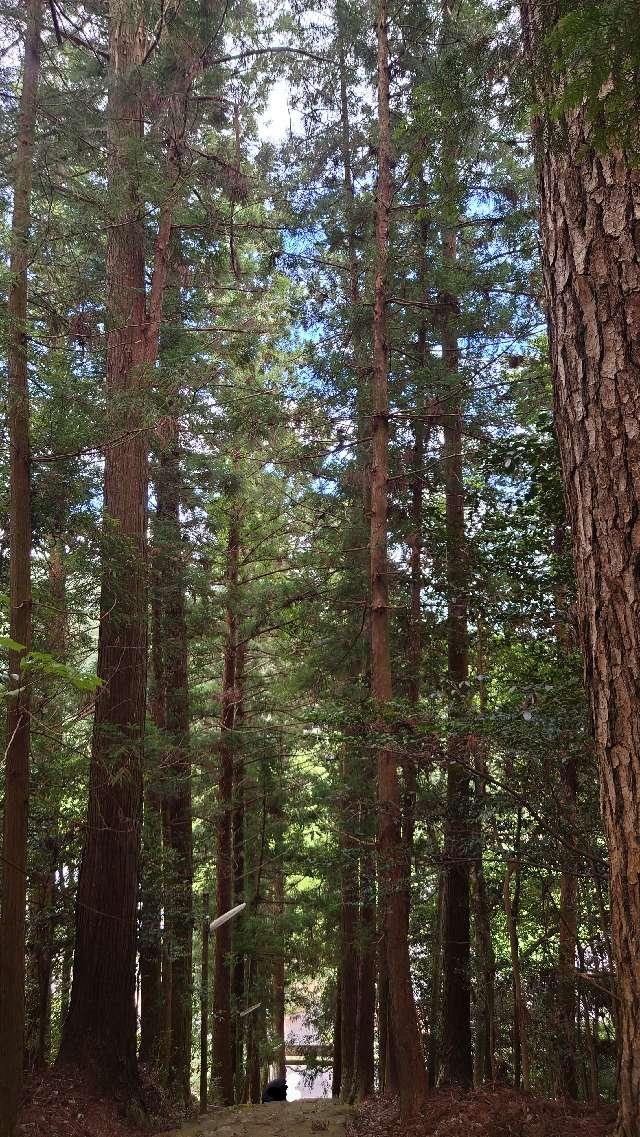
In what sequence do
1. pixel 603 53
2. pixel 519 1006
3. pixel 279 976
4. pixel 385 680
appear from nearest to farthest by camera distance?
pixel 603 53 < pixel 519 1006 < pixel 385 680 < pixel 279 976

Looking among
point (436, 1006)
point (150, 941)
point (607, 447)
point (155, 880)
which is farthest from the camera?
point (436, 1006)

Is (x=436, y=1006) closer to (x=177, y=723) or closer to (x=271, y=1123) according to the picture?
(x=271, y=1123)

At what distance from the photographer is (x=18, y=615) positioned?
18.6 feet

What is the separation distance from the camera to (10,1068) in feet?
17.2

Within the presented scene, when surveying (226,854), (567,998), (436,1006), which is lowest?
(436,1006)

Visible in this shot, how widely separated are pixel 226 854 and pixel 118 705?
617 cm

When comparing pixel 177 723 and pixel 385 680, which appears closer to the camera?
pixel 385 680

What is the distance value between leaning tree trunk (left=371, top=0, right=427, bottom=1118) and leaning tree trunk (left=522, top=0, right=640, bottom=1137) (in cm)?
338

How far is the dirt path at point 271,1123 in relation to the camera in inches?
311

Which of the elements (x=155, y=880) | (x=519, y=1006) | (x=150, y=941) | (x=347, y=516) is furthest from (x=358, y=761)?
(x=519, y=1006)

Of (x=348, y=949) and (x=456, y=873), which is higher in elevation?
(x=456, y=873)

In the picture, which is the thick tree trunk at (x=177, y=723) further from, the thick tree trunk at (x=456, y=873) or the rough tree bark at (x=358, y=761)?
the thick tree trunk at (x=456, y=873)

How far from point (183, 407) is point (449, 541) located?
127 inches

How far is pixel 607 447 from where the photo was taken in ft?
8.66
